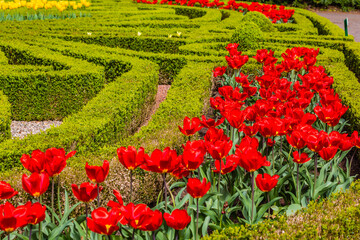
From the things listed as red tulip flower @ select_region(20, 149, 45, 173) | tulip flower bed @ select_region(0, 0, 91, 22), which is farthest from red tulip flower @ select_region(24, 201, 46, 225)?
tulip flower bed @ select_region(0, 0, 91, 22)

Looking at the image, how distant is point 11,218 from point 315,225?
2200 millimetres

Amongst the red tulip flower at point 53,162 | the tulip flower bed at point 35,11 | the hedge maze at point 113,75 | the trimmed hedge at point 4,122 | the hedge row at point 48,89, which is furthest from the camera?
the tulip flower bed at point 35,11

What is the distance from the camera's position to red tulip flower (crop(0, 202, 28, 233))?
243 cm

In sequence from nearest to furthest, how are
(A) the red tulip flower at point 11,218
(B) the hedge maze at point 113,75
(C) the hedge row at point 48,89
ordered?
(A) the red tulip flower at point 11,218 < (B) the hedge maze at point 113,75 < (C) the hedge row at point 48,89

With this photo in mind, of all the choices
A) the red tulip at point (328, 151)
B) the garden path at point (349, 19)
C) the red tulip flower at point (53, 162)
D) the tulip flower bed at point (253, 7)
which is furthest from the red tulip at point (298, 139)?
the garden path at point (349, 19)

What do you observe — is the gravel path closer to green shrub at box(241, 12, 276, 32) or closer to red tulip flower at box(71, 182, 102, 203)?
red tulip flower at box(71, 182, 102, 203)

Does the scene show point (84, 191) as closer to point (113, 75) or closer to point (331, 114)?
point (331, 114)

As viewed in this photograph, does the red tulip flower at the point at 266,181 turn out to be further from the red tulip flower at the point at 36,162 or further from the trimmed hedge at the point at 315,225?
the red tulip flower at the point at 36,162

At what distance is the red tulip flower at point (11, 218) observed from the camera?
7.97 feet

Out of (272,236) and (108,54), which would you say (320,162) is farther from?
(108,54)

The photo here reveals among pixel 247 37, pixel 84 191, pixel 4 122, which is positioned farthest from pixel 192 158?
pixel 247 37

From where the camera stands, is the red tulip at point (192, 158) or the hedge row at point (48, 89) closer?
the red tulip at point (192, 158)

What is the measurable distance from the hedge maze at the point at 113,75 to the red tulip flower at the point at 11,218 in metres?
2.16

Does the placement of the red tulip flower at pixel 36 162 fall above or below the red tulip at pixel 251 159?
below
